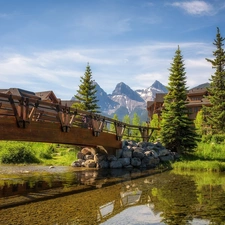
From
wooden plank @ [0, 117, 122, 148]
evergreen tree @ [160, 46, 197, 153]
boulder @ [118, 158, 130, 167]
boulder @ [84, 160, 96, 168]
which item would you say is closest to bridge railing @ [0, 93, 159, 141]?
wooden plank @ [0, 117, 122, 148]

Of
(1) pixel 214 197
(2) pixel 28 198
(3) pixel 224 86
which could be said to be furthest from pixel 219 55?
(2) pixel 28 198

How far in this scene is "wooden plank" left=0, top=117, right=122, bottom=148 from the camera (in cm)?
1273

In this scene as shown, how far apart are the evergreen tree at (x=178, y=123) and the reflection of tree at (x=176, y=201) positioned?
12.3 meters

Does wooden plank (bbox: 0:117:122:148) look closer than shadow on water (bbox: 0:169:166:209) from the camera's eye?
No

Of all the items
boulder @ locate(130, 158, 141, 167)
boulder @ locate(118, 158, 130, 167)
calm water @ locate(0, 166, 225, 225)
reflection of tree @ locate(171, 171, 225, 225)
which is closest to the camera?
calm water @ locate(0, 166, 225, 225)

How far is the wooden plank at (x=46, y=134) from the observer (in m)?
12.7

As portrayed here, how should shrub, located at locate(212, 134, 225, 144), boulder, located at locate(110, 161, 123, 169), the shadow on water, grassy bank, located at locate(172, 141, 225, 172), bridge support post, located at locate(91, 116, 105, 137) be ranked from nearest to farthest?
the shadow on water
bridge support post, located at locate(91, 116, 105, 137)
grassy bank, located at locate(172, 141, 225, 172)
boulder, located at locate(110, 161, 123, 169)
shrub, located at locate(212, 134, 225, 144)

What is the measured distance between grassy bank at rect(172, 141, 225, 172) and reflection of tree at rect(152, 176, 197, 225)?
714 cm

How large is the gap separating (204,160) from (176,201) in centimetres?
1497

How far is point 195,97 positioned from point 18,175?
5085cm

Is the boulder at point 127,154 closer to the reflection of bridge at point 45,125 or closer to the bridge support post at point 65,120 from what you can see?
the reflection of bridge at point 45,125

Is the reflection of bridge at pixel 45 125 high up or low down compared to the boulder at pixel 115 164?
up

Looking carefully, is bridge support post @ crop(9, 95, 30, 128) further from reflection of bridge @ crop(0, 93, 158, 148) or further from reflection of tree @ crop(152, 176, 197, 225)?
reflection of tree @ crop(152, 176, 197, 225)

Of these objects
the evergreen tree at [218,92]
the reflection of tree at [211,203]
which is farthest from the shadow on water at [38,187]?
the evergreen tree at [218,92]
